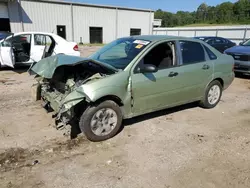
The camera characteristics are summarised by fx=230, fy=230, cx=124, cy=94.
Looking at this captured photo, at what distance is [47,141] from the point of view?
378 cm

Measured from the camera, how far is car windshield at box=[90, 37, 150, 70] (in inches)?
Answer: 163

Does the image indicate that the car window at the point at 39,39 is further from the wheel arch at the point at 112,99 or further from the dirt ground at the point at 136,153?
the wheel arch at the point at 112,99

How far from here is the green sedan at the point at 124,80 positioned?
142 inches

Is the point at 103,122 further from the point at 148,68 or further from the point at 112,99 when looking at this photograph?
the point at 148,68

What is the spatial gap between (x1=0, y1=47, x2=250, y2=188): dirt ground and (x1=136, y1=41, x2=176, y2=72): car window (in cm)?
115

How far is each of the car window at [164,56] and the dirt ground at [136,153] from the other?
1.15 meters

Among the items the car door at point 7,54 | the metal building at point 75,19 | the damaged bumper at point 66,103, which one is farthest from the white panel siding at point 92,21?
the damaged bumper at point 66,103

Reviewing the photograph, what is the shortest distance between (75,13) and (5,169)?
2595cm

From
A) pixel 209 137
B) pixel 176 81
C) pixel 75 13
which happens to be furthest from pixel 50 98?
pixel 75 13

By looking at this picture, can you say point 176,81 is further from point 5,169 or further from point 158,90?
point 5,169

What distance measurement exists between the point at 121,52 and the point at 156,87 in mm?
1071

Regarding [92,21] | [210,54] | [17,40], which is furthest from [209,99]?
[92,21]

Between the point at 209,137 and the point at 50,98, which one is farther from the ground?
the point at 50,98

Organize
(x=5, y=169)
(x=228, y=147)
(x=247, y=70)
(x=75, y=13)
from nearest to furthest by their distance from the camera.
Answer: (x=5, y=169), (x=228, y=147), (x=247, y=70), (x=75, y=13)
